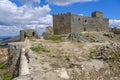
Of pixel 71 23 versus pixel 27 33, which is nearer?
pixel 27 33

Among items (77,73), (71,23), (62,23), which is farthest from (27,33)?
(77,73)

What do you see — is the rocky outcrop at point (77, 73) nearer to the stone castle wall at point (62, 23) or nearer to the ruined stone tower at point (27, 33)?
the ruined stone tower at point (27, 33)

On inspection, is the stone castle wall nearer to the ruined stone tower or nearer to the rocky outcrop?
the ruined stone tower

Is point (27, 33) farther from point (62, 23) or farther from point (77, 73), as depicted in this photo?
point (77, 73)

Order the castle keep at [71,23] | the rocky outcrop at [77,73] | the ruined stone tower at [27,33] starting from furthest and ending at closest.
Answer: the castle keep at [71,23]
the ruined stone tower at [27,33]
the rocky outcrop at [77,73]

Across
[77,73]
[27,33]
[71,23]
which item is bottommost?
[77,73]

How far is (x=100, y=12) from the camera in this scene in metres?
63.2

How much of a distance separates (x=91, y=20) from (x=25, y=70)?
158 ft

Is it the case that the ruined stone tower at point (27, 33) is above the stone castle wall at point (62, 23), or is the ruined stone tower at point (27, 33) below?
below

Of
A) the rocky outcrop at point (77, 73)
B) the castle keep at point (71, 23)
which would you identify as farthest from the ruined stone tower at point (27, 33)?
the rocky outcrop at point (77, 73)

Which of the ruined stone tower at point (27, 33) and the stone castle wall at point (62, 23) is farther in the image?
the stone castle wall at point (62, 23)

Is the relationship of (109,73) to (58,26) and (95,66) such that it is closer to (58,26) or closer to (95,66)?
(95,66)

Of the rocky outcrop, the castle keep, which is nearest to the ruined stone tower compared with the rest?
the castle keep

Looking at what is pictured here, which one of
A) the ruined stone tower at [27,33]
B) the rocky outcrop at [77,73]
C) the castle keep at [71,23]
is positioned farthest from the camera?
the castle keep at [71,23]
